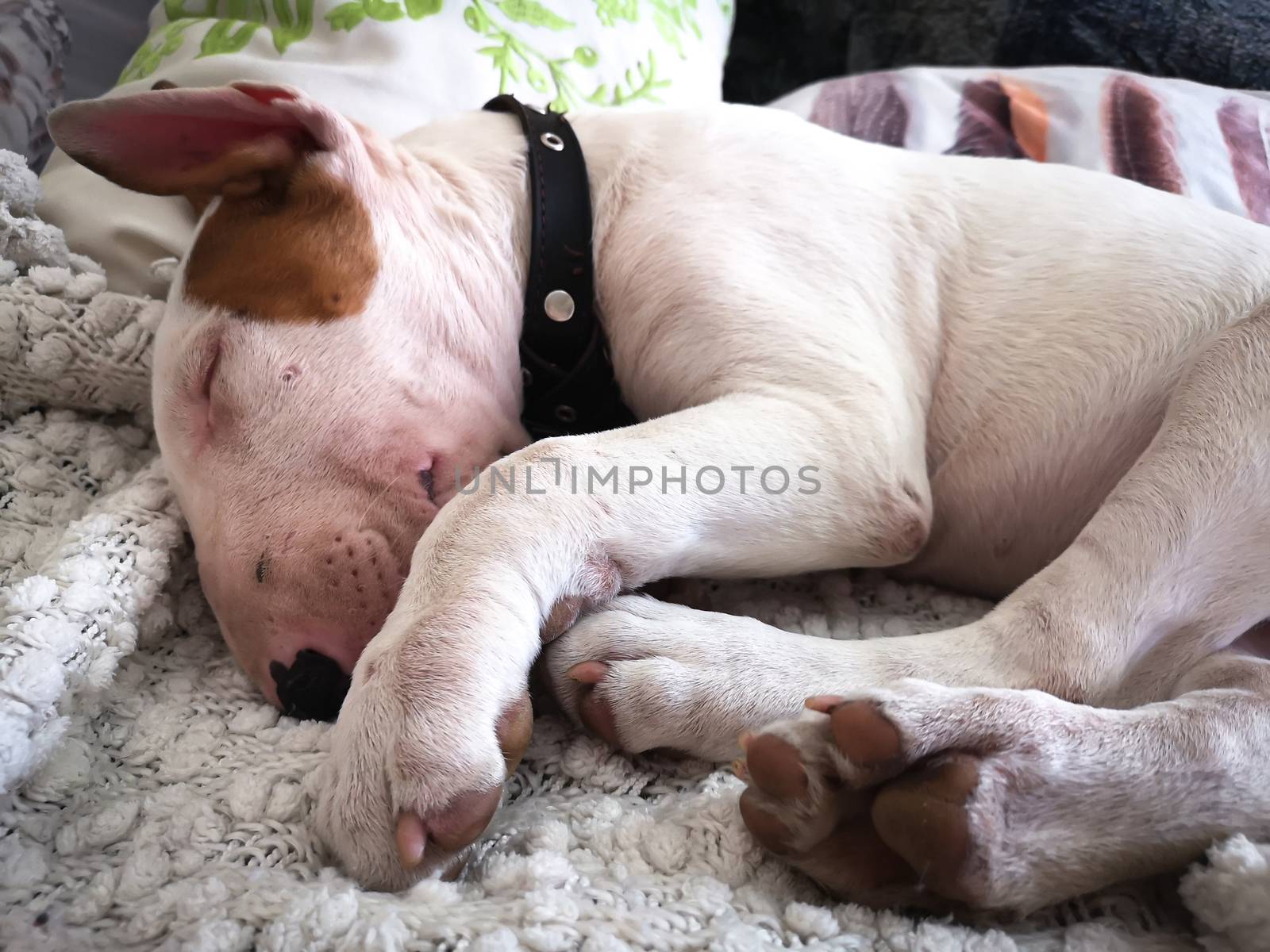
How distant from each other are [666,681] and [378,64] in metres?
1.41

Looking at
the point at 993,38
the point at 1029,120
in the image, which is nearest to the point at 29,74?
the point at 1029,120

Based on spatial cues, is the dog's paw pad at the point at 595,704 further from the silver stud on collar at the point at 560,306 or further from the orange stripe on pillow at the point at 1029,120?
the orange stripe on pillow at the point at 1029,120

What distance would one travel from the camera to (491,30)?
181 centimetres

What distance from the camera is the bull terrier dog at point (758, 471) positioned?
776 mm

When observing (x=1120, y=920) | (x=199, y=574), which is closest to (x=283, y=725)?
(x=199, y=574)

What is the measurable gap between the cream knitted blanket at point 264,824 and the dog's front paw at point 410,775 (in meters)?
0.03

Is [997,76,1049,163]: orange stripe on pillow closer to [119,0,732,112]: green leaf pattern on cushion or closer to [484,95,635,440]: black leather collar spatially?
[119,0,732,112]: green leaf pattern on cushion

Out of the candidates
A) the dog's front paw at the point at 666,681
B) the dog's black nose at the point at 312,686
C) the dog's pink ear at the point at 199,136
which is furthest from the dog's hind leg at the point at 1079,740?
the dog's pink ear at the point at 199,136

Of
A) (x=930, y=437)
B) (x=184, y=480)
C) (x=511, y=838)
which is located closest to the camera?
(x=511, y=838)

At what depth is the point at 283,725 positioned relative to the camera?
982 millimetres

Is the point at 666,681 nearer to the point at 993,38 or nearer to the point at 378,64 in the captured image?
the point at 378,64

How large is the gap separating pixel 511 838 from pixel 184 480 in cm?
67

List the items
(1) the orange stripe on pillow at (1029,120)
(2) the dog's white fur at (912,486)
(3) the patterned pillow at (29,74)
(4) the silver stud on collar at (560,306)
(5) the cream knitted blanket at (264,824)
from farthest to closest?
(1) the orange stripe on pillow at (1029,120) → (3) the patterned pillow at (29,74) → (4) the silver stud on collar at (560,306) → (2) the dog's white fur at (912,486) → (5) the cream knitted blanket at (264,824)

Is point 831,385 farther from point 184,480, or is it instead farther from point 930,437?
point 184,480
